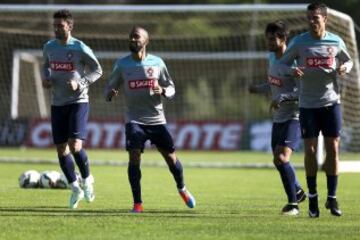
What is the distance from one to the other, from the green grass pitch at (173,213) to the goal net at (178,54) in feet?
38.6

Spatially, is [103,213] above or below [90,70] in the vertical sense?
below

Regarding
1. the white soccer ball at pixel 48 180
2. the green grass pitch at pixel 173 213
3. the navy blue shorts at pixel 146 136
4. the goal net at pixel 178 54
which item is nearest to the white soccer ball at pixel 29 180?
the white soccer ball at pixel 48 180

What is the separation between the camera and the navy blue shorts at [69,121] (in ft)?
43.1

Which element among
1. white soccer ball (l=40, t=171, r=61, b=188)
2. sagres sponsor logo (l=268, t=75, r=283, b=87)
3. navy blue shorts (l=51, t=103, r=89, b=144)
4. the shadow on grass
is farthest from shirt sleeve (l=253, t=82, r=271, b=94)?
white soccer ball (l=40, t=171, r=61, b=188)

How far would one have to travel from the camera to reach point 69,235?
376 inches

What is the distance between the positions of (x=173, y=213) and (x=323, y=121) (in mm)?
2031

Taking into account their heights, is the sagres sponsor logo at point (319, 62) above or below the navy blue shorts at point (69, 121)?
above

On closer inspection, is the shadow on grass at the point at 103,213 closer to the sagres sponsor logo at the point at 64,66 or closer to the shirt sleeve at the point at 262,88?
the shirt sleeve at the point at 262,88

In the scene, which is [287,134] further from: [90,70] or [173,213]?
[90,70]

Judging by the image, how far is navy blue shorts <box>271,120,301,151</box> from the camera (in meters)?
12.5

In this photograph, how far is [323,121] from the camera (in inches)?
459

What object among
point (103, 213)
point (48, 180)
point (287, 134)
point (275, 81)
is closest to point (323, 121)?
point (287, 134)

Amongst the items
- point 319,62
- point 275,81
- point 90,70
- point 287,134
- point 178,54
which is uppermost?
point 319,62

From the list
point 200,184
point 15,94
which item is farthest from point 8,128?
point 200,184
